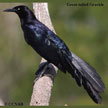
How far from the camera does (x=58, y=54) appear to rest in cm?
865

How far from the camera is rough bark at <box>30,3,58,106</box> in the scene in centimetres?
796

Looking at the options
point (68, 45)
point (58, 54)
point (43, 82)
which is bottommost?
point (68, 45)

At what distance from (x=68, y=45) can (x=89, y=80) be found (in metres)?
13.7

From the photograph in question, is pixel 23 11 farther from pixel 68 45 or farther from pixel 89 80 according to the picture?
pixel 68 45

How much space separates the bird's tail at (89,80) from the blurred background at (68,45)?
947 centimetres

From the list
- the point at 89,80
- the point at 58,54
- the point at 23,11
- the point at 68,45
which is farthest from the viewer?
the point at 68,45

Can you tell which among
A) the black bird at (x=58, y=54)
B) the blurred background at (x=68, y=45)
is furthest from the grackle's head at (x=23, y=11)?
the blurred background at (x=68, y=45)

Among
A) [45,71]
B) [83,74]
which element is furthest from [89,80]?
[45,71]

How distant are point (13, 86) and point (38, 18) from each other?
42.0 ft

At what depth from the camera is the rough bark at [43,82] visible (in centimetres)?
796

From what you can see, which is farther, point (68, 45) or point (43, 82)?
point (68, 45)

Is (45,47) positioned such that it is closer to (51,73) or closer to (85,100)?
(51,73)

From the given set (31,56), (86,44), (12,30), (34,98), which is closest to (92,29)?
(86,44)

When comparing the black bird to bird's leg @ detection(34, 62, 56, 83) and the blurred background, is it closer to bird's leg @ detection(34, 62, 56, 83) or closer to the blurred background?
bird's leg @ detection(34, 62, 56, 83)
